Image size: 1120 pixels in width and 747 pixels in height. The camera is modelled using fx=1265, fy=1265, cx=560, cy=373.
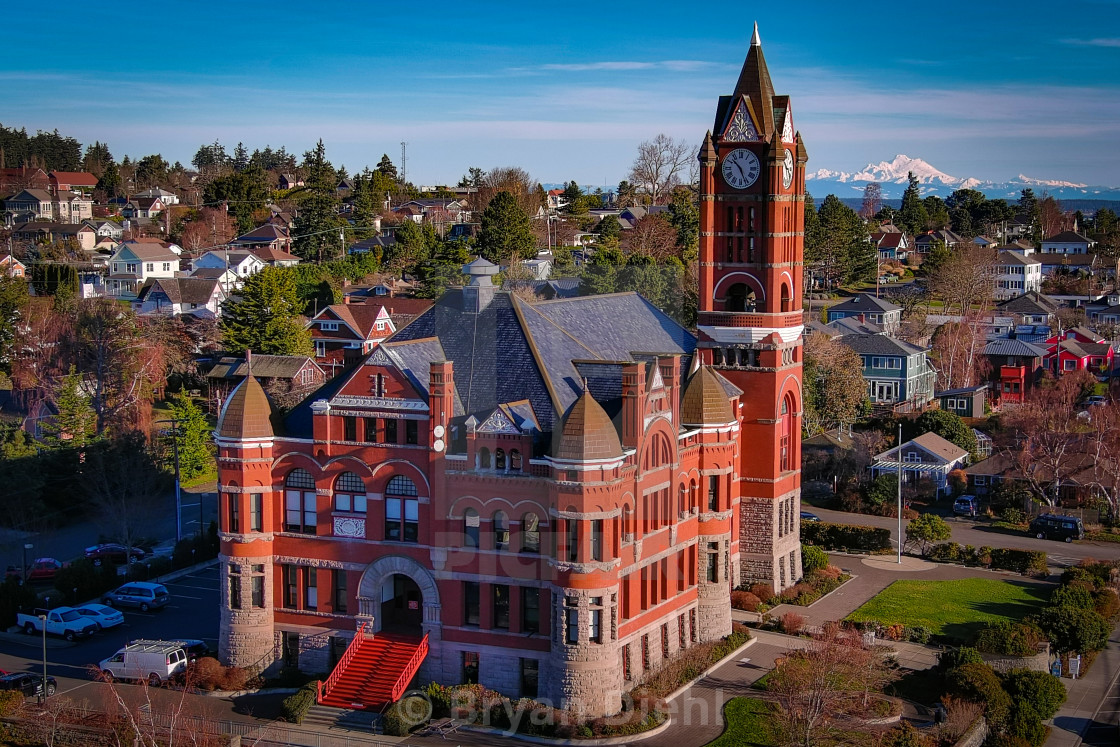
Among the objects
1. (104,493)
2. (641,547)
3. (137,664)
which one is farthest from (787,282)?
(104,493)

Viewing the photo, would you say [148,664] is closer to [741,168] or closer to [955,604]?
[741,168]

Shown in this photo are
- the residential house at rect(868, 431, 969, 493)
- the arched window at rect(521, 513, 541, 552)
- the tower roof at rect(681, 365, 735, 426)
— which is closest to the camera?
the arched window at rect(521, 513, 541, 552)

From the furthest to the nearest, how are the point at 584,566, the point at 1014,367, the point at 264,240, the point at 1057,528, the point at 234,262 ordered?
the point at 264,240 → the point at 234,262 → the point at 1014,367 → the point at 1057,528 → the point at 584,566

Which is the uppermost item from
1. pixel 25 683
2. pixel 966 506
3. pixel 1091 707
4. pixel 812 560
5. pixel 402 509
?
pixel 402 509

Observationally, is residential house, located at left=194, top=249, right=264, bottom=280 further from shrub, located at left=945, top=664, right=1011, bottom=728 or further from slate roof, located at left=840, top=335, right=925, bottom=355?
shrub, located at left=945, top=664, right=1011, bottom=728

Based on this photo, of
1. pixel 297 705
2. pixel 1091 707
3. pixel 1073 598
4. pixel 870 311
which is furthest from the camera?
pixel 870 311

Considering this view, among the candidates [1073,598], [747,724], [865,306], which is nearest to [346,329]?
[865,306]

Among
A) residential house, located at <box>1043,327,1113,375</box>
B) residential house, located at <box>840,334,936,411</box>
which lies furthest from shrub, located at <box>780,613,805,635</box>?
residential house, located at <box>1043,327,1113,375</box>
